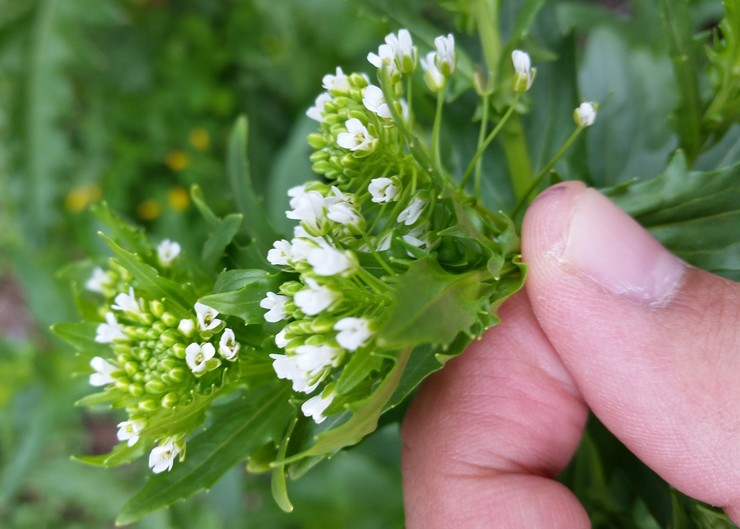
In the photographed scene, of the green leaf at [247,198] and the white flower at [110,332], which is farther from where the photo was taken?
the green leaf at [247,198]

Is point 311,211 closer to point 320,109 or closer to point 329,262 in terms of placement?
point 329,262

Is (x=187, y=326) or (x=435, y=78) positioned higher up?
(x=435, y=78)

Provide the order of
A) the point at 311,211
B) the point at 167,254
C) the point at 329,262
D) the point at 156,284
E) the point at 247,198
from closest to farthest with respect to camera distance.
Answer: the point at 329,262, the point at 311,211, the point at 156,284, the point at 167,254, the point at 247,198

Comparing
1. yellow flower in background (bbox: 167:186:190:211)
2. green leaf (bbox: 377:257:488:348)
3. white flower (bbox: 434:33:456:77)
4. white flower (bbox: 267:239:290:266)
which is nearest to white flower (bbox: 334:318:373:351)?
green leaf (bbox: 377:257:488:348)

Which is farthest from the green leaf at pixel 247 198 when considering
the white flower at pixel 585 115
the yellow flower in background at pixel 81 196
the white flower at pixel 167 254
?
the yellow flower in background at pixel 81 196

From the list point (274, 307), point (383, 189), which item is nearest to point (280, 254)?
point (274, 307)

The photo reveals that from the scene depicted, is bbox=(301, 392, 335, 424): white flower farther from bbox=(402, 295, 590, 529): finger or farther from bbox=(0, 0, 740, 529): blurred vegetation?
bbox=(0, 0, 740, 529): blurred vegetation

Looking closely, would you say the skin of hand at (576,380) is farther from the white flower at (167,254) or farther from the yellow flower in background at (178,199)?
the yellow flower in background at (178,199)
